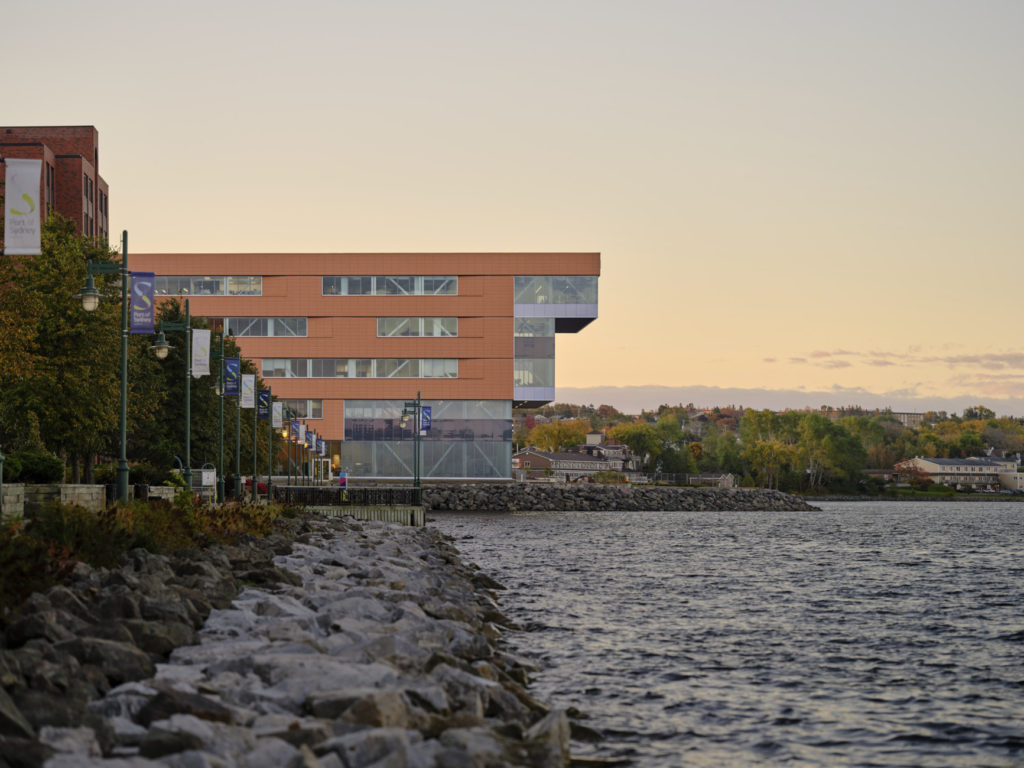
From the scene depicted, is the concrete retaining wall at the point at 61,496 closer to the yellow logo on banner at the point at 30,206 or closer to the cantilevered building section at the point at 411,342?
the yellow logo on banner at the point at 30,206

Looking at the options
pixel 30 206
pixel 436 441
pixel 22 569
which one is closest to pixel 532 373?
pixel 436 441

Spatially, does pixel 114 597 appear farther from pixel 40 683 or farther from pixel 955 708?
pixel 955 708

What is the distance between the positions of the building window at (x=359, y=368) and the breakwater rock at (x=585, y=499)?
44.0 ft

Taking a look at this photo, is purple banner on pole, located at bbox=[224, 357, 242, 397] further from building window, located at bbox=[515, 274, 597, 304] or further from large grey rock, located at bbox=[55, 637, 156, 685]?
building window, located at bbox=[515, 274, 597, 304]

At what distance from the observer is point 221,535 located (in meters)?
25.9

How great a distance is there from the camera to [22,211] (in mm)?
22828

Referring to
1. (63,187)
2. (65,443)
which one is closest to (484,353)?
(63,187)

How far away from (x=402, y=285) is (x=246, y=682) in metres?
102

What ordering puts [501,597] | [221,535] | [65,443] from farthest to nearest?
[65,443], [501,597], [221,535]

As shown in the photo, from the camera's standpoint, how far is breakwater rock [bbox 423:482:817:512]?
99500 millimetres

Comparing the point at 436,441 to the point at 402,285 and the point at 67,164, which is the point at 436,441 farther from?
A: the point at 67,164

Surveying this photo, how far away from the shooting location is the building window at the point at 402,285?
4434 inches

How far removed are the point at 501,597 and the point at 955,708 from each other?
14.7m

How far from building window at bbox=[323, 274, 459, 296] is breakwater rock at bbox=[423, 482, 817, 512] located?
2106 centimetres
